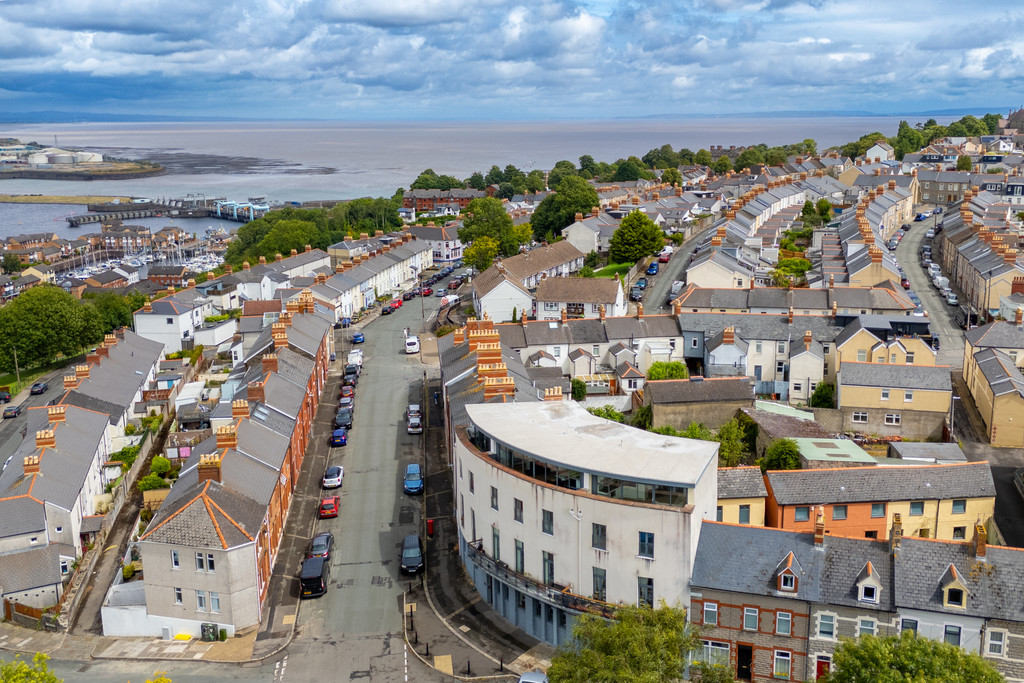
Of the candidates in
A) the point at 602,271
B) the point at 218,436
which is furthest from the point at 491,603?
the point at 602,271

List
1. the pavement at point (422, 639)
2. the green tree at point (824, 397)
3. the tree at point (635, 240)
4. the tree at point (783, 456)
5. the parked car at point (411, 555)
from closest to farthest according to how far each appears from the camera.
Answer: the pavement at point (422, 639) < the parked car at point (411, 555) < the tree at point (783, 456) < the green tree at point (824, 397) < the tree at point (635, 240)

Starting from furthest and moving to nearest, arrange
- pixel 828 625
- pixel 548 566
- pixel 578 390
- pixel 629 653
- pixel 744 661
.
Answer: pixel 578 390, pixel 548 566, pixel 744 661, pixel 828 625, pixel 629 653

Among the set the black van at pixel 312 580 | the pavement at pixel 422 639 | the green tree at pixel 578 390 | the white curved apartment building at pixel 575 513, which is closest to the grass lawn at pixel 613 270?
the green tree at pixel 578 390

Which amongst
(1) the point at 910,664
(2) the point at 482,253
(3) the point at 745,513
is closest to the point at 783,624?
(3) the point at 745,513

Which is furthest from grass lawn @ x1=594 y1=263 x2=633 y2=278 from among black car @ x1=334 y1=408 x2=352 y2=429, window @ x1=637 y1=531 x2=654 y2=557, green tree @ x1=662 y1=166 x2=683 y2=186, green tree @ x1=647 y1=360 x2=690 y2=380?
green tree @ x1=662 y1=166 x2=683 y2=186

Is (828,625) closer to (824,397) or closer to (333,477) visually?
(333,477)

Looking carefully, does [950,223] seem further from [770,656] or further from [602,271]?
[770,656]

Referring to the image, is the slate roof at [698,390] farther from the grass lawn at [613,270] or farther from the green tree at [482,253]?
the green tree at [482,253]
